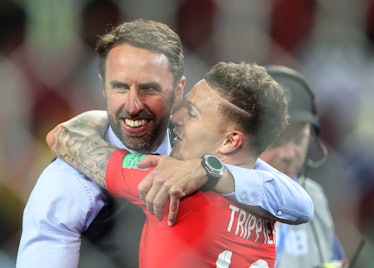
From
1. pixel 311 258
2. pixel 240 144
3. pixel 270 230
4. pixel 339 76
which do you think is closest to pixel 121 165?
pixel 240 144

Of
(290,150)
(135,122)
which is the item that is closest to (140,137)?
(135,122)

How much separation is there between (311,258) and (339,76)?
0.66 metres

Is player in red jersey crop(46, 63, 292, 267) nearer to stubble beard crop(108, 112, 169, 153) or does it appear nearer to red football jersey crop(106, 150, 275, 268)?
red football jersey crop(106, 150, 275, 268)

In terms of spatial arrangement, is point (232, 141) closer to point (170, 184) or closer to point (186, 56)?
point (170, 184)

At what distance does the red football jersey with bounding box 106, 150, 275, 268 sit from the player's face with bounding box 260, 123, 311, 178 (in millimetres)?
808

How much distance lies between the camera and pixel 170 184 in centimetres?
136

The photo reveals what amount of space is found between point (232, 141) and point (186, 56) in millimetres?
1038

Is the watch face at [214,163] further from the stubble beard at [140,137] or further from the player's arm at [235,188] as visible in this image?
the stubble beard at [140,137]

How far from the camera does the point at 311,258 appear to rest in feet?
7.61

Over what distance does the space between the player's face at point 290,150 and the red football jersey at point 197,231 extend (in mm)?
808

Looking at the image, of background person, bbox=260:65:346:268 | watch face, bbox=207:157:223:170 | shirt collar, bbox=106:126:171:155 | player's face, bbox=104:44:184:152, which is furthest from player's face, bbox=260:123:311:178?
watch face, bbox=207:157:223:170

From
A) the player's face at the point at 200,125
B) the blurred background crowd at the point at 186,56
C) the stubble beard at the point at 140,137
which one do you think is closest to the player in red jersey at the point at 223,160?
the player's face at the point at 200,125

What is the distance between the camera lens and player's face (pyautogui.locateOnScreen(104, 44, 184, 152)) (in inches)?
61.7

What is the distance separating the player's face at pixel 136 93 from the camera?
1568mm
